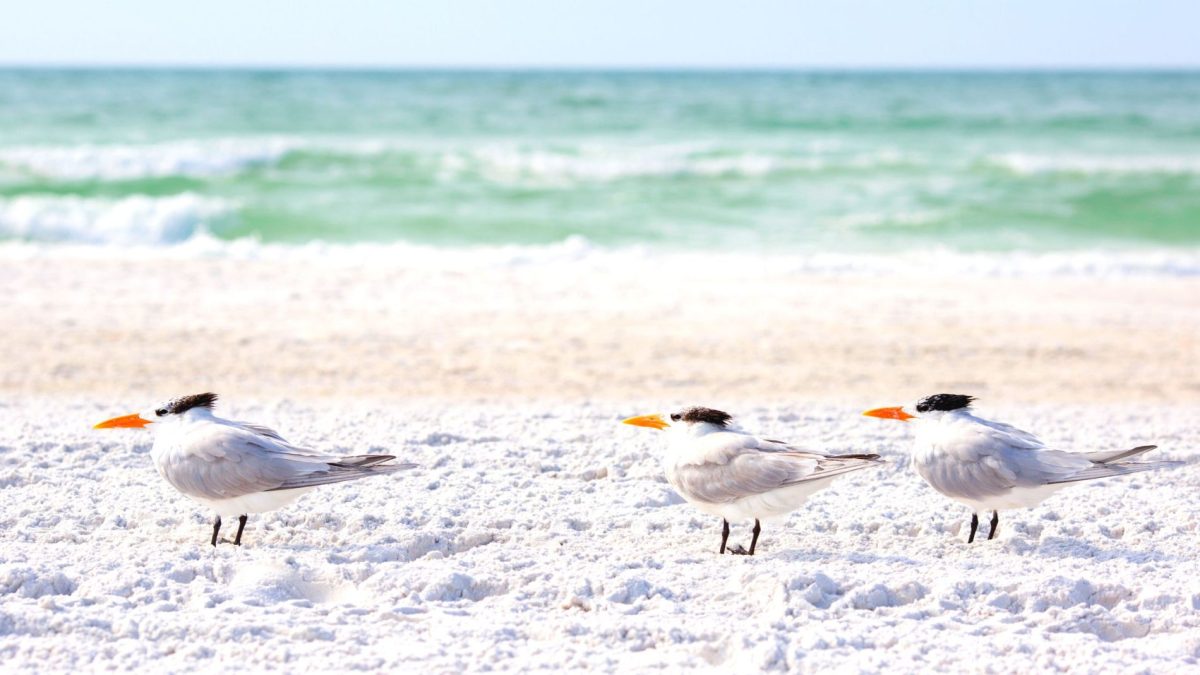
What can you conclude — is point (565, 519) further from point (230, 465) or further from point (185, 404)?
point (185, 404)

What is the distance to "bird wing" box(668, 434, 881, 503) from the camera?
336cm

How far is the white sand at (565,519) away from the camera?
9.83 feet

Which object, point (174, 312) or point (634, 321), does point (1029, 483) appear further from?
point (174, 312)

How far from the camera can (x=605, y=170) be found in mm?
18828

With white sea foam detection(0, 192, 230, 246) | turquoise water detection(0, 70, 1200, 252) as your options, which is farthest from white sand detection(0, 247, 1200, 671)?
turquoise water detection(0, 70, 1200, 252)

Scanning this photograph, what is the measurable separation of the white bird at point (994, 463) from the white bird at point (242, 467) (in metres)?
1.47

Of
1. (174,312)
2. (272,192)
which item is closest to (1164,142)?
(272,192)

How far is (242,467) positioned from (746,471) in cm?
137

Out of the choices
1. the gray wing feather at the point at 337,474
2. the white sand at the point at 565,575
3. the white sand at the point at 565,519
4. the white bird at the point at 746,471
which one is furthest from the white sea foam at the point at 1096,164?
the gray wing feather at the point at 337,474

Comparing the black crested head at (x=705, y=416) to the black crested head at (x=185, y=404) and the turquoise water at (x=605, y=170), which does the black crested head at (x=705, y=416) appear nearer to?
the black crested head at (x=185, y=404)

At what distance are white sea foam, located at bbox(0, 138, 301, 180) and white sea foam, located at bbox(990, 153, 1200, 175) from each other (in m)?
11.4

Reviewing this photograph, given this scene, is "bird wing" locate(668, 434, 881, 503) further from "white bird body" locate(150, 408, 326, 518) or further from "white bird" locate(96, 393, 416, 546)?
"white bird body" locate(150, 408, 326, 518)

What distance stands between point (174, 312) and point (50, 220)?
→ 6636mm

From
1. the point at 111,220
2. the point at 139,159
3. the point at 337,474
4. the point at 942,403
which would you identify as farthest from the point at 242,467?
the point at 139,159
